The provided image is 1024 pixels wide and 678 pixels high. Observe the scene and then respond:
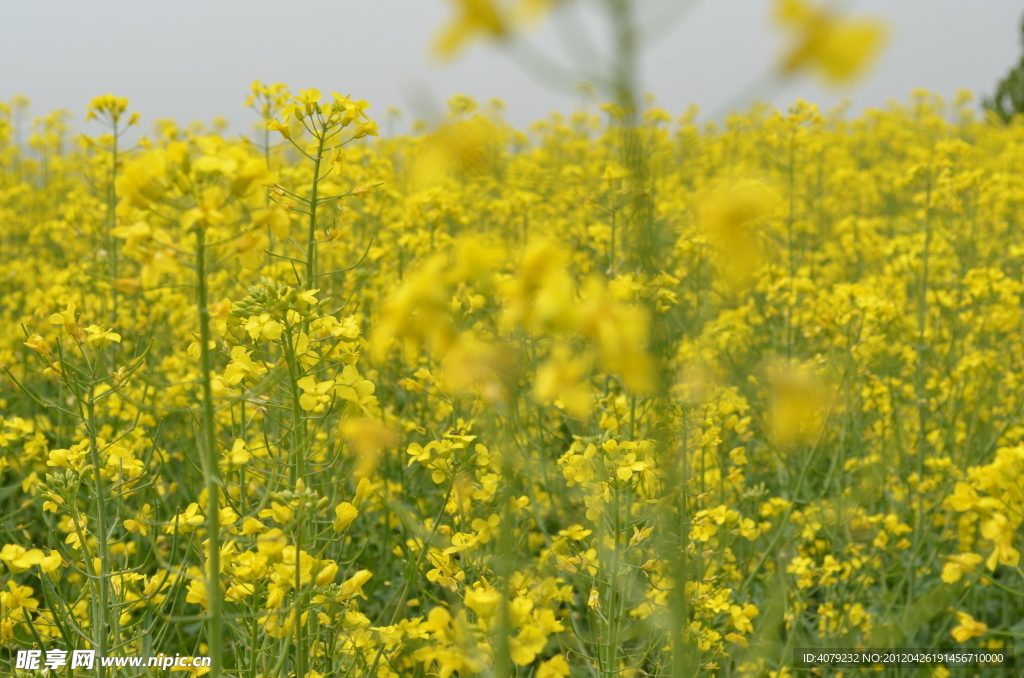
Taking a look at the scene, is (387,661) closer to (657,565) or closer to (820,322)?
(657,565)

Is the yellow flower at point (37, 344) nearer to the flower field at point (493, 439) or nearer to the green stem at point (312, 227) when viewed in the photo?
the flower field at point (493, 439)

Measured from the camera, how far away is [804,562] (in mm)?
2973

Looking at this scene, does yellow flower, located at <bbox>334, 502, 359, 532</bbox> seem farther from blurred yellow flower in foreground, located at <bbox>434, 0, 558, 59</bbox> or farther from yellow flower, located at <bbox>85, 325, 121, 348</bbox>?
blurred yellow flower in foreground, located at <bbox>434, 0, 558, 59</bbox>

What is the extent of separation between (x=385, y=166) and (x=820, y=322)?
11.0 feet

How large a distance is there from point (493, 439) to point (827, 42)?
2.21 ft

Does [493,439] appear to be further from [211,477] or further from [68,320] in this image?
[68,320]

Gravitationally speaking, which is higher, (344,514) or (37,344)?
(37,344)

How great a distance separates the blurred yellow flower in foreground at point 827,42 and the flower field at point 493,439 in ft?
0.65

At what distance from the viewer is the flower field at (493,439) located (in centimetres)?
118

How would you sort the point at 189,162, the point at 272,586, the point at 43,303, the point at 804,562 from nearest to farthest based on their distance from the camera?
the point at 189,162 < the point at 272,586 < the point at 804,562 < the point at 43,303

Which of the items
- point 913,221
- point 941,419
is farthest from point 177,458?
point 913,221

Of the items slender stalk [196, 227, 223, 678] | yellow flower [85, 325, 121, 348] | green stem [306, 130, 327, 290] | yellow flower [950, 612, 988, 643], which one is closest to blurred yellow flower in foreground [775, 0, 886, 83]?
slender stalk [196, 227, 223, 678]

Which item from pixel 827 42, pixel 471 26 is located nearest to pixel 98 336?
pixel 471 26

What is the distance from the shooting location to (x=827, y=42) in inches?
33.4
